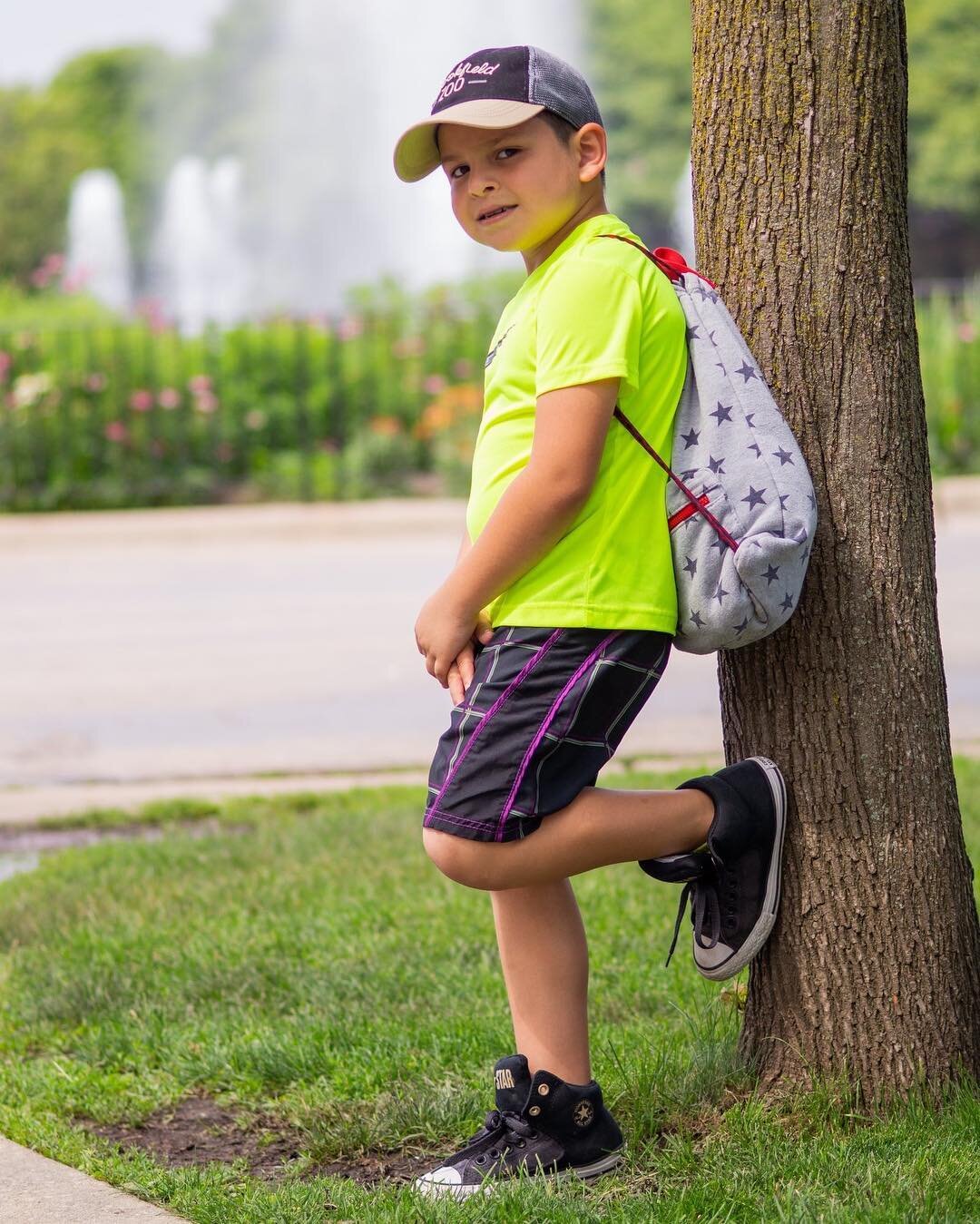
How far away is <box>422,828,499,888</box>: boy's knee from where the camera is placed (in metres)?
2.38

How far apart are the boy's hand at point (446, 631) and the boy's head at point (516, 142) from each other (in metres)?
0.55

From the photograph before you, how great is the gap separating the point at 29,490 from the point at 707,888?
1099cm

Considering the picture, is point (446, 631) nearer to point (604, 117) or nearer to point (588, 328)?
point (588, 328)

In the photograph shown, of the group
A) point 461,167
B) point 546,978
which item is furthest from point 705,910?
point 461,167

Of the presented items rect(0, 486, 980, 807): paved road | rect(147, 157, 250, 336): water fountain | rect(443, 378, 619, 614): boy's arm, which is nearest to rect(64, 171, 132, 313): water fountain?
rect(147, 157, 250, 336): water fountain

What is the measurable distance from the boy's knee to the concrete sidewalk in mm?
665

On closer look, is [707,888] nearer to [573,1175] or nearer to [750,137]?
[573,1175]

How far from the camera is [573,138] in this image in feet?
8.19

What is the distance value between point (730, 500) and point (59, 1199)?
1466 millimetres

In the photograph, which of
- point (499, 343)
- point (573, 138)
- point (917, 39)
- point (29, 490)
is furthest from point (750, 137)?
point (917, 39)

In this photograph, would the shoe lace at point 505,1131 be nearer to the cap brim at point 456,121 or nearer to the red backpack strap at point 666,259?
the red backpack strap at point 666,259

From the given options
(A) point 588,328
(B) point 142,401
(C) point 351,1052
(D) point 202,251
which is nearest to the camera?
(A) point 588,328

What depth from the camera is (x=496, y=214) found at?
249cm

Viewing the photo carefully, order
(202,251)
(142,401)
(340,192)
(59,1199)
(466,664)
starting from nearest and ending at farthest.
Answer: (466,664)
(59,1199)
(142,401)
(340,192)
(202,251)
